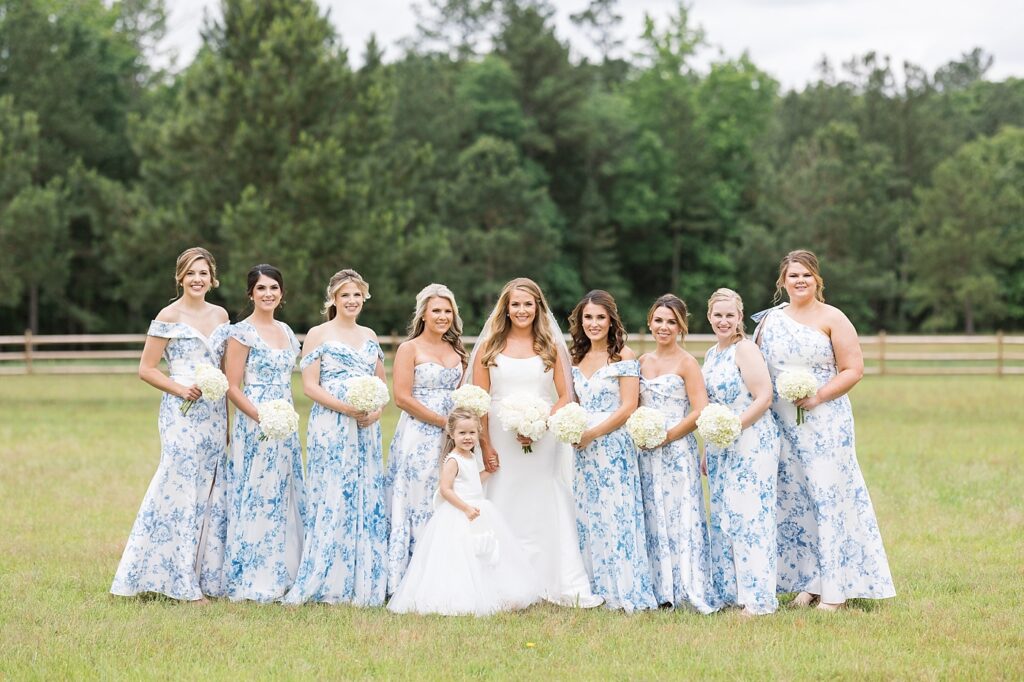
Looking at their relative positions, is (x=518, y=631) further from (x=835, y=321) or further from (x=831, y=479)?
(x=835, y=321)

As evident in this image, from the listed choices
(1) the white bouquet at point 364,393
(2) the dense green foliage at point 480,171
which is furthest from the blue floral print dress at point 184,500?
(2) the dense green foliage at point 480,171

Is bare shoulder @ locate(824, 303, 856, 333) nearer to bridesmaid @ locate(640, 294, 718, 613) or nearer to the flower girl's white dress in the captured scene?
bridesmaid @ locate(640, 294, 718, 613)

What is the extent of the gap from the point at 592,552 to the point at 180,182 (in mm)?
25022

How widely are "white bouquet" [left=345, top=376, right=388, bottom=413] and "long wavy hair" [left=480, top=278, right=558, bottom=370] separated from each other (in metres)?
0.79

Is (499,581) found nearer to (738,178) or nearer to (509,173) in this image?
(509,173)

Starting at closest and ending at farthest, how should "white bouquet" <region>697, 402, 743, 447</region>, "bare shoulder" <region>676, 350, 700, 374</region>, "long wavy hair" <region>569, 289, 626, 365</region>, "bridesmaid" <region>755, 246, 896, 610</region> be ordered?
"white bouquet" <region>697, 402, 743, 447</region> < "bridesmaid" <region>755, 246, 896, 610</region> < "bare shoulder" <region>676, 350, 700, 374</region> < "long wavy hair" <region>569, 289, 626, 365</region>

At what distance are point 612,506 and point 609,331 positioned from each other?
3.93ft

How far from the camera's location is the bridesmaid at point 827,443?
7684 mm

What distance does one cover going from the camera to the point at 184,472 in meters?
8.05

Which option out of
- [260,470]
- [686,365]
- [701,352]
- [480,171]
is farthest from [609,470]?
[480,171]

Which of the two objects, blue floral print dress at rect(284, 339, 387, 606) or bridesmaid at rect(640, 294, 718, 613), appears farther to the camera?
blue floral print dress at rect(284, 339, 387, 606)

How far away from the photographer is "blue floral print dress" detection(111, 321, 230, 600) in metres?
8.00

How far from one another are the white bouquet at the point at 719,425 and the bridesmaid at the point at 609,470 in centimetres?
57

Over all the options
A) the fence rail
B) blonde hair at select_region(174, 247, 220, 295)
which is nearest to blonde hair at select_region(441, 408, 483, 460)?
blonde hair at select_region(174, 247, 220, 295)
